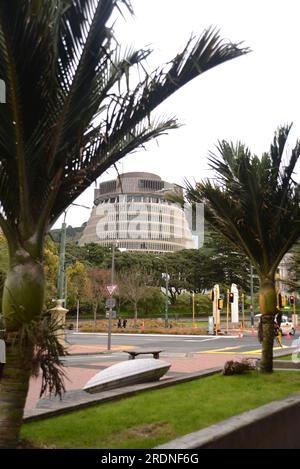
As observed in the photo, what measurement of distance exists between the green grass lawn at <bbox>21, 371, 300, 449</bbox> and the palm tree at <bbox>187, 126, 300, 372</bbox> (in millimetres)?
1990

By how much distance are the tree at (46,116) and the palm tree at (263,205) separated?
187 inches

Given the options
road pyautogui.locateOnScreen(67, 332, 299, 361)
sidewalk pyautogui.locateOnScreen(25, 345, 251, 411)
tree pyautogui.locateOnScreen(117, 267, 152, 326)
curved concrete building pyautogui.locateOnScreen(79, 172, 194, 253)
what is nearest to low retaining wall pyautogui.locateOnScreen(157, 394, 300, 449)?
sidewalk pyautogui.locateOnScreen(25, 345, 251, 411)

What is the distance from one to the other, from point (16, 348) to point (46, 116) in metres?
1.91

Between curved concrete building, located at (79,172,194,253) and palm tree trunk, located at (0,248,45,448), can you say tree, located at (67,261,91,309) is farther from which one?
palm tree trunk, located at (0,248,45,448)

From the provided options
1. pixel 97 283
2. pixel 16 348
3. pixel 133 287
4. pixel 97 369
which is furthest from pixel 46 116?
pixel 97 283

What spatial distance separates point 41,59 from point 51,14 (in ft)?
1.21

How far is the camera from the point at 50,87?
418cm

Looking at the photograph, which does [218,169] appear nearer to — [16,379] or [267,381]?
[267,381]

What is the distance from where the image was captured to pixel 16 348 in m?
3.97

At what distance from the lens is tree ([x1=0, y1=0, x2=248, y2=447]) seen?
3889 millimetres

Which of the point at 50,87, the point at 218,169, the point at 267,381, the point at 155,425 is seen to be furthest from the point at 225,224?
the point at 50,87

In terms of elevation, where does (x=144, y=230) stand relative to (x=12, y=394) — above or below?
above

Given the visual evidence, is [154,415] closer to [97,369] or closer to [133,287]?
[97,369]

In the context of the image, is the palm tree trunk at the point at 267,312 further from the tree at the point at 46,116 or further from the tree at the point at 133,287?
the tree at the point at 133,287
